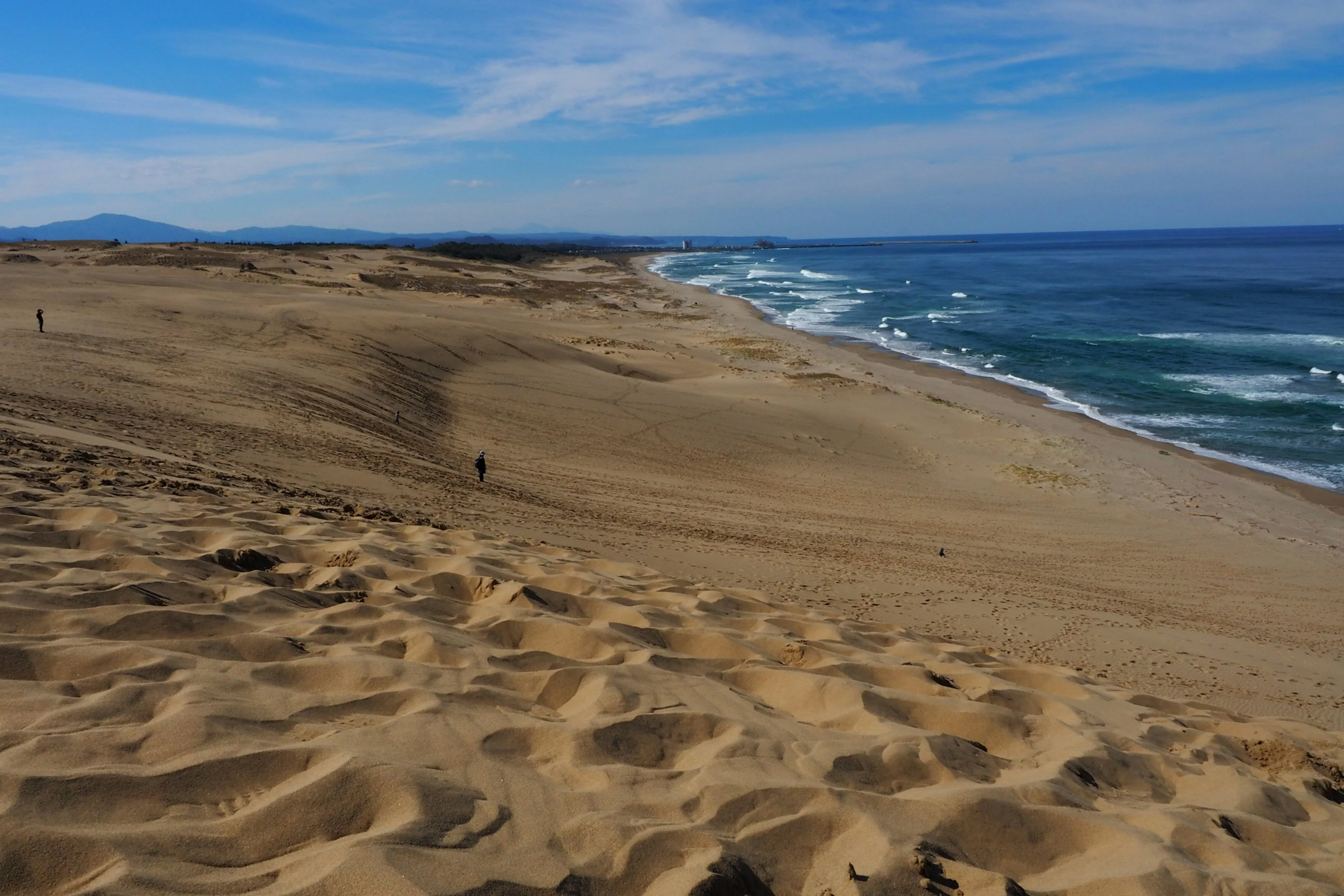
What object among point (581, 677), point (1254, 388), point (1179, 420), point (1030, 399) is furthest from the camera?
point (1254, 388)

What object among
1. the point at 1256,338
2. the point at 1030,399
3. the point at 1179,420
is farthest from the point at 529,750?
the point at 1256,338

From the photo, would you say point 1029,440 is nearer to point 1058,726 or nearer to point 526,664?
point 1058,726

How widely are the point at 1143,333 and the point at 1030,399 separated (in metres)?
20.2

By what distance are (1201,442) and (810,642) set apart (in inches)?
893

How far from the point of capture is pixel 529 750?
3.68 meters

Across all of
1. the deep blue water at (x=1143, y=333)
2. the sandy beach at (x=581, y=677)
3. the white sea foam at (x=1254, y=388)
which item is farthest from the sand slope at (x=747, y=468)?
the white sea foam at (x=1254, y=388)

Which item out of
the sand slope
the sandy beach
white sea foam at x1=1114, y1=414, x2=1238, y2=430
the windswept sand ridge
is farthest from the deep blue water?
the windswept sand ridge

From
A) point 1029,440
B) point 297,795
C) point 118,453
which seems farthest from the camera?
point 1029,440

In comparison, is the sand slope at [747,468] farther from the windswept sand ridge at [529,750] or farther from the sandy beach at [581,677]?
the windswept sand ridge at [529,750]

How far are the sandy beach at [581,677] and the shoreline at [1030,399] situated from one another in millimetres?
4731

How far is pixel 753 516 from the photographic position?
46.3ft

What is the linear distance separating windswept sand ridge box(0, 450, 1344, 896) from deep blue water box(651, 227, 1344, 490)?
20298 mm

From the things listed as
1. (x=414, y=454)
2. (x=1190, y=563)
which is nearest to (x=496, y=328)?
(x=414, y=454)

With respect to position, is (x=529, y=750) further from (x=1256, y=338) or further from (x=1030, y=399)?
(x=1256, y=338)
